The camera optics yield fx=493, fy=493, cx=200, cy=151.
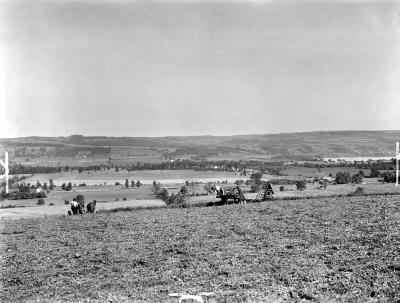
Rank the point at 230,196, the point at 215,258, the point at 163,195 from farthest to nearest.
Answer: the point at 163,195 → the point at 230,196 → the point at 215,258

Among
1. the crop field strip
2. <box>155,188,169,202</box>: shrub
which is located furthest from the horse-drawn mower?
<box>155,188,169,202</box>: shrub

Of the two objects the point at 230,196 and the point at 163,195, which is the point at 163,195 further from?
the point at 230,196

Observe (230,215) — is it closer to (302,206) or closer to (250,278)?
(302,206)

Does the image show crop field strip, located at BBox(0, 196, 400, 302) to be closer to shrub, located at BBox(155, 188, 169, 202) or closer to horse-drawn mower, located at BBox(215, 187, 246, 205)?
horse-drawn mower, located at BBox(215, 187, 246, 205)

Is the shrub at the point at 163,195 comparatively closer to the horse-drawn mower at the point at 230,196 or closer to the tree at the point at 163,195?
the tree at the point at 163,195

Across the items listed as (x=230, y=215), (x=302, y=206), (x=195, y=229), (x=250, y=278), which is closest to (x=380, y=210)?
(x=302, y=206)

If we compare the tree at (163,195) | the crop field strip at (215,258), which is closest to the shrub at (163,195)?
the tree at (163,195)

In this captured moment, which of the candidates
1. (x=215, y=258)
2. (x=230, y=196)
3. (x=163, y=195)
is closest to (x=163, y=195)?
(x=163, y=195)

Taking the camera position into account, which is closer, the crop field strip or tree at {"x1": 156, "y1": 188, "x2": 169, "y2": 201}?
the crop field strip
